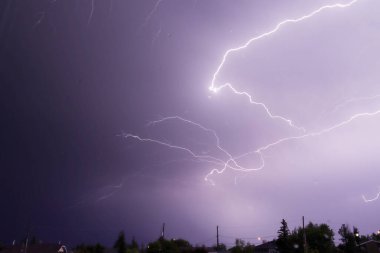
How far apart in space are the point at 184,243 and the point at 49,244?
2668 centimetres

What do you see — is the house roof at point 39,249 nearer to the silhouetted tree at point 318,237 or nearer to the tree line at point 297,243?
the tree line at point 297,243

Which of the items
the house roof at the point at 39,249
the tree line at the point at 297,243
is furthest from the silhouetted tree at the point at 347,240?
the house roof at the point at 39,249

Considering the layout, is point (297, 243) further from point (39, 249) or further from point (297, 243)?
point (39, 249)

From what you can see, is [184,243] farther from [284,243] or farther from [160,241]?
[284,243]

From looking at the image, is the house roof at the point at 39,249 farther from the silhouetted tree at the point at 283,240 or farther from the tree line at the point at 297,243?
the silhouetted tree at the point at 283,240

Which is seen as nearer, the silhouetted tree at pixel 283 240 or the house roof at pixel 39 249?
the silhouetted tree at pixel 283 240

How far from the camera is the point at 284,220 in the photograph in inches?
2094

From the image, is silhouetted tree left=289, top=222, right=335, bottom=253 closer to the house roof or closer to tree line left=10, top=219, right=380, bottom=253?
tree line left=10, top=219, right=380, bottom=253

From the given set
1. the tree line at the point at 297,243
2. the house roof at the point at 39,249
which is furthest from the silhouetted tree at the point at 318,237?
the house roof at the point at 39,249

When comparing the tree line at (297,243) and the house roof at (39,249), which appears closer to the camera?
the tree line at (297,243)

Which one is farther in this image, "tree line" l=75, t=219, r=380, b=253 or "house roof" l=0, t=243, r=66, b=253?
"house roof" l=0, t=243, r=66, b=253

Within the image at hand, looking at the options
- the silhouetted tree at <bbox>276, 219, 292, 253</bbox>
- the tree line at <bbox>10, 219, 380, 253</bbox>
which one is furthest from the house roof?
the silhouetted tree at <bbox>276, 219, 292, 253</bbox>

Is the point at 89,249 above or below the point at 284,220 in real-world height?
below

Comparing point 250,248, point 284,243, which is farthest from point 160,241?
point 284,243
